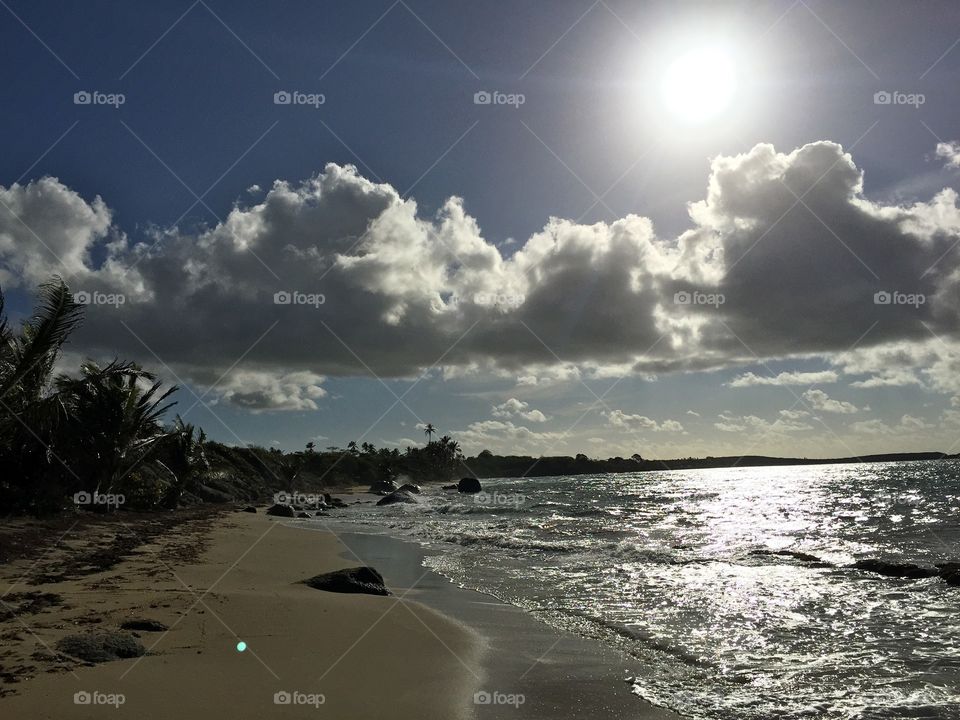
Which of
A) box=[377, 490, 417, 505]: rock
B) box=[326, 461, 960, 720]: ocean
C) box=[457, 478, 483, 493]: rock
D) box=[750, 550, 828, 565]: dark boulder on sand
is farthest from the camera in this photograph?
box=[457, 478, 483, 493]: rock

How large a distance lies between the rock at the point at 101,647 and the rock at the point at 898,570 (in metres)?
16.2

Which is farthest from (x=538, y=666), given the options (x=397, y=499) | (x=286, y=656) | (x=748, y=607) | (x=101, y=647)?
(x=397, y=499)

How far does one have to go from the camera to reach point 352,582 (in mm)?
11719

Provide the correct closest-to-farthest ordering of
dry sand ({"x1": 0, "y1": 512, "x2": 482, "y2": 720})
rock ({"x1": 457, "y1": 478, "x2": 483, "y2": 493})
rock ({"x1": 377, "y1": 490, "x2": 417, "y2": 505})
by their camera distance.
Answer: dry sand ({"x1": 0, "y1": 512, "x2": 482, "y2": 720}), rock ({"x1": 377, "y1": 490, "x2": 417, "y2": 505}), rock ({"x1": 457, "y1": 478, "x2": 483, "y2": 493})

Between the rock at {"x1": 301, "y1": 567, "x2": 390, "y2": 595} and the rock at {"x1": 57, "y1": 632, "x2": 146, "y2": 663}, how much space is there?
5125mm

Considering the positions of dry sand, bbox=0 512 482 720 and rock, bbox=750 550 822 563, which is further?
rock, bbox=750 550 822 563

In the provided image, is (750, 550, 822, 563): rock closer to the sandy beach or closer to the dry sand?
the sandy beach

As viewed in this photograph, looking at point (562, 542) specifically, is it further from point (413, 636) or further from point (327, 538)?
point (413, 636)

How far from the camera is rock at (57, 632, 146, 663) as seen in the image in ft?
20.7

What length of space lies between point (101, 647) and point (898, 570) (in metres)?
17.0

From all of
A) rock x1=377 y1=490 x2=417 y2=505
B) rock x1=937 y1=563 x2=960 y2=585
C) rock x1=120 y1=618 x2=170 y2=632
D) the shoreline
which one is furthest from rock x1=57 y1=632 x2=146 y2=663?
rock x1=377 y1=490 x2=417 y2=505

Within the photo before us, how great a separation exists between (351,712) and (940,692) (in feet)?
21.8

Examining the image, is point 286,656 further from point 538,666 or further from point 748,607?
point 748,607

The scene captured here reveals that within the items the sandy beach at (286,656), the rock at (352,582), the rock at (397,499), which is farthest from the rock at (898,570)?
the rock at (397,499)
